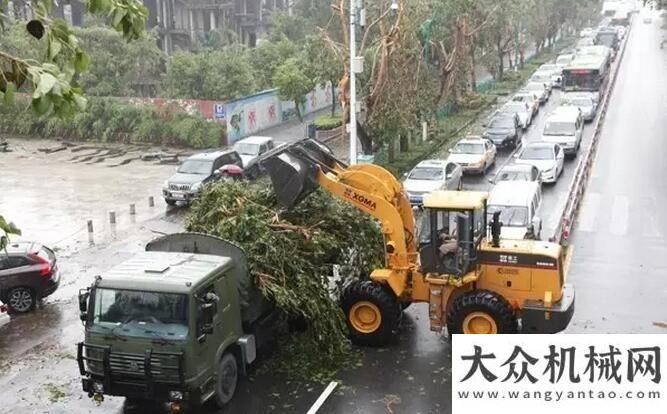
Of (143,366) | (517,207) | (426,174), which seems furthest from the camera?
(426,174)

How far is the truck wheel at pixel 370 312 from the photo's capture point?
13.8 metres

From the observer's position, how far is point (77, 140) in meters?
39.6

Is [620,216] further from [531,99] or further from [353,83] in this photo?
[531,99]

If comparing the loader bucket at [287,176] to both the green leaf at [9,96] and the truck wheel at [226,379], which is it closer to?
the truck wheel at [226,379]

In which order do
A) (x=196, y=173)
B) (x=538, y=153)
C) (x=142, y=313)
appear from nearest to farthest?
(x=142, y=313)
(x=196, y=173)
(x=538, y=153)

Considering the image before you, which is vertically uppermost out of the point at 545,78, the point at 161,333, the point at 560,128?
the point at 545,78

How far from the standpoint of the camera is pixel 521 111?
133 ft

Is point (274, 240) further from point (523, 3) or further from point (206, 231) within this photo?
point (523, 3)

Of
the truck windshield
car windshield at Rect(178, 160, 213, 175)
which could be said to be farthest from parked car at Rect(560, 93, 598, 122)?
the truck windshield

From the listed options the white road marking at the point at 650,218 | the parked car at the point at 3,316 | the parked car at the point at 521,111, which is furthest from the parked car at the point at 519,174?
the parked car at the point at 3,316

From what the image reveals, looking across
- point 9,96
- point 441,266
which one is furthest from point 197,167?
point 9,96

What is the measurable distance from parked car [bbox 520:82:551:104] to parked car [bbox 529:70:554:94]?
81 cm

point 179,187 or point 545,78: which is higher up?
point 545,78

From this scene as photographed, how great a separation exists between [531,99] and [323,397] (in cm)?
3498
